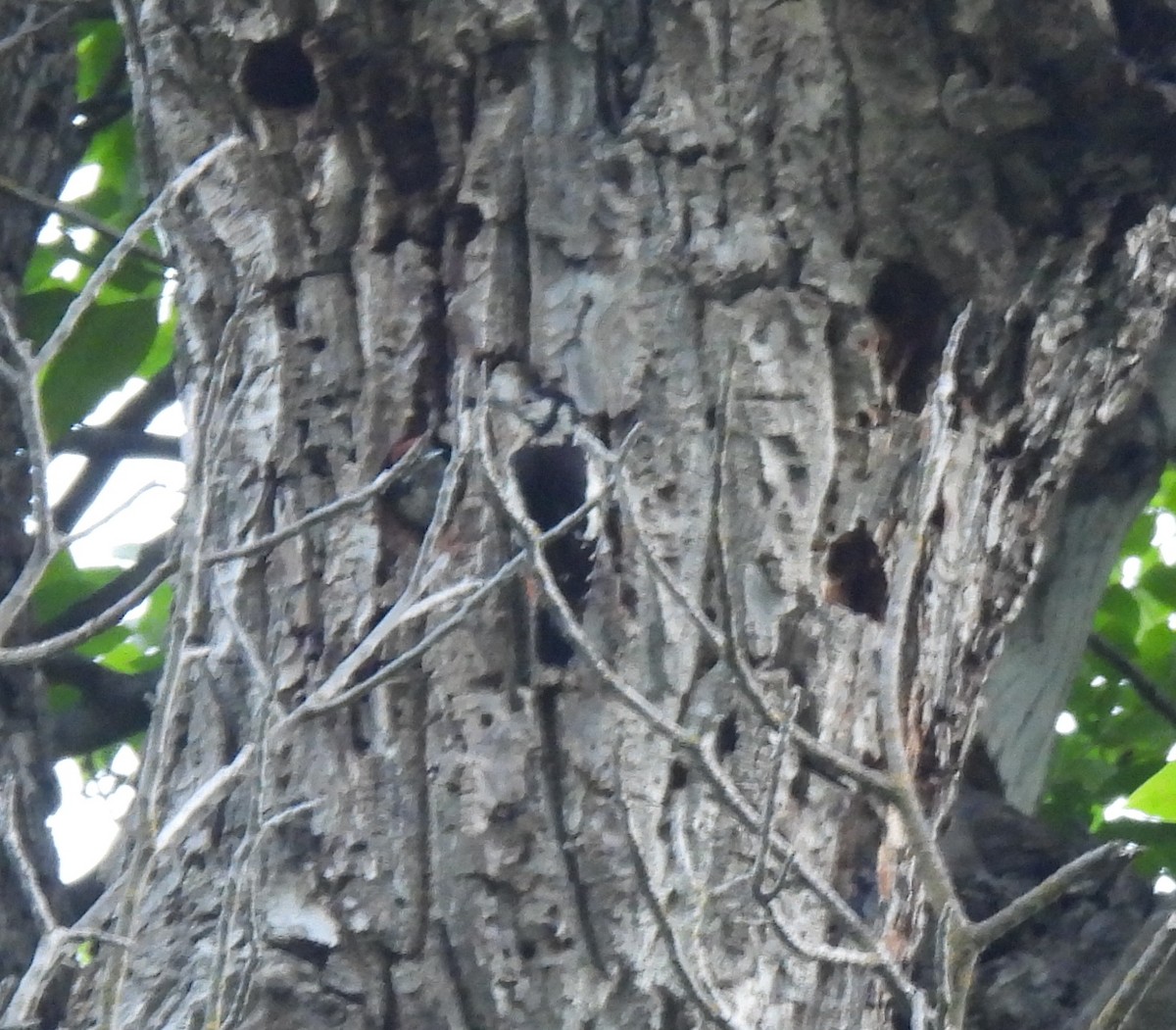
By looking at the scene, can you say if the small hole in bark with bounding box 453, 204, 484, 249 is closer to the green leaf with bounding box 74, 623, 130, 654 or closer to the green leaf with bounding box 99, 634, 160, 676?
the green leaf with bounding box 74, 623, 130, 654

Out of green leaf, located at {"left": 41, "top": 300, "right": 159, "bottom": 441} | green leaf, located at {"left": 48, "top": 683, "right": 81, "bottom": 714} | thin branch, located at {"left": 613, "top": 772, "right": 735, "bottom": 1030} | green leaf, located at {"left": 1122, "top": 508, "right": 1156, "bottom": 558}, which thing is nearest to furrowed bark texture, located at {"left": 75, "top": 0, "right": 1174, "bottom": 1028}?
thin branch, located at {"left": 613, "top": 772, "right": 735, "bottom": 1030}

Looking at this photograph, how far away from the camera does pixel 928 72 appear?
1.52 metres

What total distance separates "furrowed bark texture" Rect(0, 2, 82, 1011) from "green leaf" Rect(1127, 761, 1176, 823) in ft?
5.00

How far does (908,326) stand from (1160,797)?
101 cm

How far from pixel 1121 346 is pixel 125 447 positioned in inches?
64.4

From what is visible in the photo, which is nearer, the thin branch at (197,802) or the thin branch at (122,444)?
the thin branch at (197,802)

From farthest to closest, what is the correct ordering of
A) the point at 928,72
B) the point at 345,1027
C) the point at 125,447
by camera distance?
the point at 125,447 → the point at 928,72 → the point at 345,1027

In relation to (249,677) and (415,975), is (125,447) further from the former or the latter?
(415,975)

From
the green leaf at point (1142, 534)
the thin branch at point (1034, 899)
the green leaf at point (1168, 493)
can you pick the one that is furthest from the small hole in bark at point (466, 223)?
the green leaf at point (1168, 493)

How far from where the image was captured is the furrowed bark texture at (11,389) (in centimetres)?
177

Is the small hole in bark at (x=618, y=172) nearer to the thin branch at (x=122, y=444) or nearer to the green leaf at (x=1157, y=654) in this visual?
the thin branch at (x=122, y=444)

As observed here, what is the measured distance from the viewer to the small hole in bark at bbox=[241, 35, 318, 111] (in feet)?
5.23

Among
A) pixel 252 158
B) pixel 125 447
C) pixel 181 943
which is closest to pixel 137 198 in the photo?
pixel 125 447

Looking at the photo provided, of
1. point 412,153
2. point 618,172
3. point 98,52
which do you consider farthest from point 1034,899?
point 98,52
